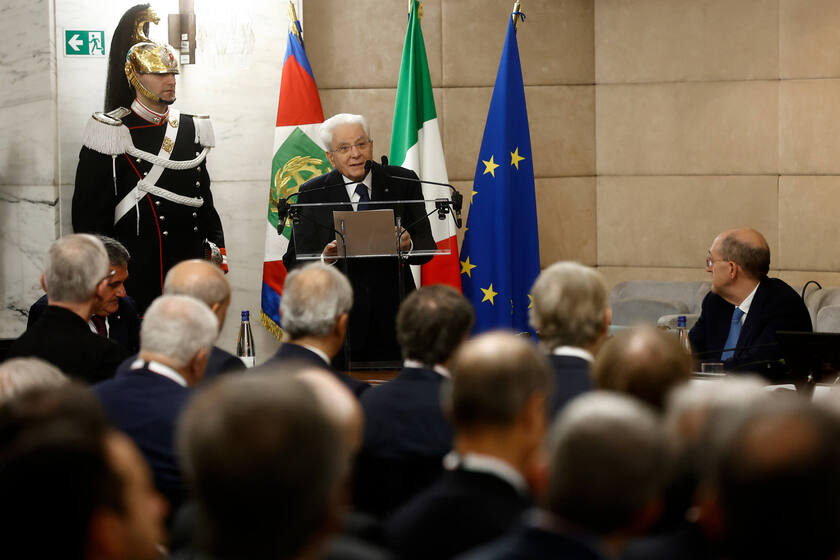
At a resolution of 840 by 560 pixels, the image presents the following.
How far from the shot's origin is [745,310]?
459cm

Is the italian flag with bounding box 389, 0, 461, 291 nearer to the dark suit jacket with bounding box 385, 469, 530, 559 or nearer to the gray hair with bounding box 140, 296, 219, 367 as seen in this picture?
the gray hair with bounding box 140, 296, 219, 367

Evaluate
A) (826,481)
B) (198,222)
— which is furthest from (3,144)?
(826,481)

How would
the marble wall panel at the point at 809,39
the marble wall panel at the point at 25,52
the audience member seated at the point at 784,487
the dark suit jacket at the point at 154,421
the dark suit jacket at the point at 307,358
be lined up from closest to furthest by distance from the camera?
the audience member seated at the point at 784,487 < the dark suit jacket at the point at 154,421 < the dark suit jacket at the point at 307,358 < the marble wall panel at the point at 25,52 < the marble wall panel at the point at 809,39

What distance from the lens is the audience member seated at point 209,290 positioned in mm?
3500

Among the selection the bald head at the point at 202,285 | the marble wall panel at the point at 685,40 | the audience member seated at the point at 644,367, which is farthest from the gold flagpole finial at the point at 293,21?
the audience member seated at the point at 644,367

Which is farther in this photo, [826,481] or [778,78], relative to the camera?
[778,78]

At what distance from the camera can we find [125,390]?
271cm

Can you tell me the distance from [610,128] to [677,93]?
19.5 inches

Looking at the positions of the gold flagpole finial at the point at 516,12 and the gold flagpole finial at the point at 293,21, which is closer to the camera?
the gold flagpole finial at the point at 516,12

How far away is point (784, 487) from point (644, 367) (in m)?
0.90

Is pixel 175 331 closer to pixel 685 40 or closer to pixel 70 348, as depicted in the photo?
pixel 70 348

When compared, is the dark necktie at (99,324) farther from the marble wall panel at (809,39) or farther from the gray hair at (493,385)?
the marble wall panel at (809,39)

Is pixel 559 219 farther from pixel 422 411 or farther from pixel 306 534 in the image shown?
pixel 306 534

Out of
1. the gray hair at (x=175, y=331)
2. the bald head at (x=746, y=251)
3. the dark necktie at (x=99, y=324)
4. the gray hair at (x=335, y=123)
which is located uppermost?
the gray hair at (x=335, y=123)
